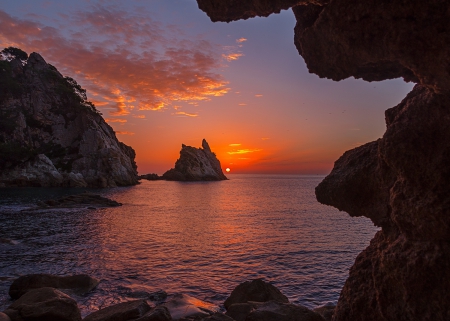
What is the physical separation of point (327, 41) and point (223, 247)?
21691 millimetres

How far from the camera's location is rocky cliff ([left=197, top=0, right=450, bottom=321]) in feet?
14.5

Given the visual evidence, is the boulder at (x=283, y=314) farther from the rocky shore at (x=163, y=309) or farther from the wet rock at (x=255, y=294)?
the wet rock at (x=255, y=294)

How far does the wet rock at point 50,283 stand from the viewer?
13.4 meters

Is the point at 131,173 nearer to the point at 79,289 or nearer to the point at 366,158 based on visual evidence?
the point at 79,289

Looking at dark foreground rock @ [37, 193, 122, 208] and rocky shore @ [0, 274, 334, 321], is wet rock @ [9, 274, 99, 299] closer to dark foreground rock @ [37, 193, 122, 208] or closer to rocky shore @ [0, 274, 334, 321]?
rocky shore @ [0, 274, 334, 321]

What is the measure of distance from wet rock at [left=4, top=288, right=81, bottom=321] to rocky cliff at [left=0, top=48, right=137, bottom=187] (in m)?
93.2

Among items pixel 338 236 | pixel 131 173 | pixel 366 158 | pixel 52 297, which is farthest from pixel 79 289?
pixel 131 173

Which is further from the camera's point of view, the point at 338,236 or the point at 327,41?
the point at 338,236

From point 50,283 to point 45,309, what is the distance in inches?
180

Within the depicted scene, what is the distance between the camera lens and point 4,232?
28734mm

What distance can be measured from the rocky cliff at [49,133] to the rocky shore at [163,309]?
304ft

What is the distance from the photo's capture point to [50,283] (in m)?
14.0

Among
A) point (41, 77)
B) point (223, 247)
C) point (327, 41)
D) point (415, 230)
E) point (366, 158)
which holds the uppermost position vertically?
point (41, 77)

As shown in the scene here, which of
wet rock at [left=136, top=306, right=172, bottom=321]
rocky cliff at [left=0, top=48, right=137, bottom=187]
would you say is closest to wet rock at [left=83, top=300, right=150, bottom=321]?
wet rock at [left=136, top=306, right=172, bottom=321]
